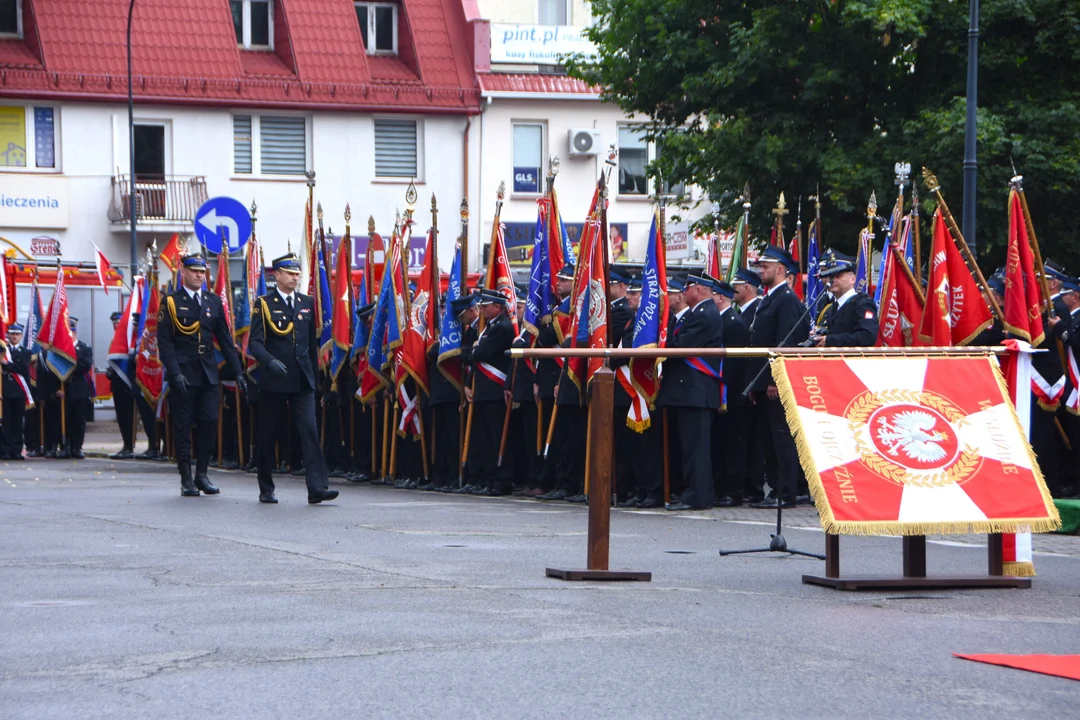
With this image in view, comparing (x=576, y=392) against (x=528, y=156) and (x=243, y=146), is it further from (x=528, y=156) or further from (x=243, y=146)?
(x=528, y=156)

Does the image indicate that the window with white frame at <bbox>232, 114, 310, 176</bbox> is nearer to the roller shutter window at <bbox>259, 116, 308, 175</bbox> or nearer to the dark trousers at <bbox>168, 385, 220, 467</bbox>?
the roller shutter window at <bbox>259, 116, 308, 175</bbox>

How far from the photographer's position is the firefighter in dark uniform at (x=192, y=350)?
52.7ft

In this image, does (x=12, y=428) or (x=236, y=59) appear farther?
(x=236, y=59)

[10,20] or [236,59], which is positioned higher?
[10,20]

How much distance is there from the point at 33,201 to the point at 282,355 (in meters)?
25.8

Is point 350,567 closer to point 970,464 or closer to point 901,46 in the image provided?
point 970,464

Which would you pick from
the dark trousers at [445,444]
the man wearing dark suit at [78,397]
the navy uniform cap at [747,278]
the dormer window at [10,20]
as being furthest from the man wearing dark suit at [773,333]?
the dormer window at [10,20]

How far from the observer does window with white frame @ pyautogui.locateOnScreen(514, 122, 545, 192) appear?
42750 millimetres

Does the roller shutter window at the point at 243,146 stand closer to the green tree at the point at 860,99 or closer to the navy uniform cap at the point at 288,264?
the green tree at the point at 860,99

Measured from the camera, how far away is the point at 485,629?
7.34m

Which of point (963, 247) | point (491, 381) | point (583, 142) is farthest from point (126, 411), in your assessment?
point (583, 142)

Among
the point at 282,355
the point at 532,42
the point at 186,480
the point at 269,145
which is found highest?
the point at 532,42

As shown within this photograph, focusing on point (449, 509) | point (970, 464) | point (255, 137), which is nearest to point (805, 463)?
point (970, 464)

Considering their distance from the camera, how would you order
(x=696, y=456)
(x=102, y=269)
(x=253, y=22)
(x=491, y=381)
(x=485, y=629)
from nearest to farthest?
(x=485, y=629), (x=696, y=456), (x=491, y=381), (x=102, y=269), (x=253, y=22)
